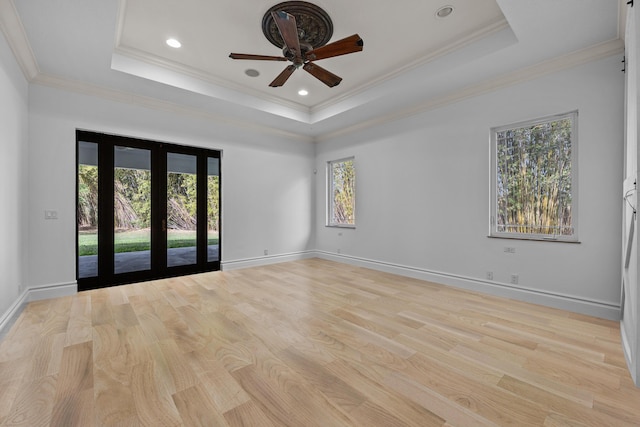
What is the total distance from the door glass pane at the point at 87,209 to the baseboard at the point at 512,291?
4.67m

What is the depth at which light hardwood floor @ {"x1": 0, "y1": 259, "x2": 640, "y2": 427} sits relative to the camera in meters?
1.63

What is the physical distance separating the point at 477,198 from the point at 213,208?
180 inches

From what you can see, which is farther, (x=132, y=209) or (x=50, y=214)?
(x=132, y=209)

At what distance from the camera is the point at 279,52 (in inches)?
148

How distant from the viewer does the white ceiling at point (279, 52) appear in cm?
272

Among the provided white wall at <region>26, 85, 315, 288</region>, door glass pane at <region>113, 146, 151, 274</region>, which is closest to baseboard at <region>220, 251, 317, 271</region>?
white wall at <region>26, 85, 315, 288</region>

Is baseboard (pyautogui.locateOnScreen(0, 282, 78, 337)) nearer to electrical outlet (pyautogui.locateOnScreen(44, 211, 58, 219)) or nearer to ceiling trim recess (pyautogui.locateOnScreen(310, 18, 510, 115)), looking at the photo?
electrical outlet (pyautogui.locateOnScreen(44, 211, 58, 219))

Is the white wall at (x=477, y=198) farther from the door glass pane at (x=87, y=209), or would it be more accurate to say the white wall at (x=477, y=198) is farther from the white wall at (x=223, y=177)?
the door glass pane at (x=87, y=209)

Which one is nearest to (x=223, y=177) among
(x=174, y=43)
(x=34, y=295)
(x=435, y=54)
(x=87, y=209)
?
(x=87, y=209)

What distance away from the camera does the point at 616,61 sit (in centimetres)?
306

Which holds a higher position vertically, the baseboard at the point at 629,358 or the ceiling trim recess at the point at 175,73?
the ceiling trim recess at the point at 175,73

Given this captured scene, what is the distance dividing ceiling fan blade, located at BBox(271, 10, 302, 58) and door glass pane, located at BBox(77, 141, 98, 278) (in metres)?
3.46

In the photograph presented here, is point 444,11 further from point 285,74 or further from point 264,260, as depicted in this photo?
point 264,260

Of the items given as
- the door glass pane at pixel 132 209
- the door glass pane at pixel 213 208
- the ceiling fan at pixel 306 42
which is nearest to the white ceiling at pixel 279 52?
the ceiling fan at pixel 306 42
